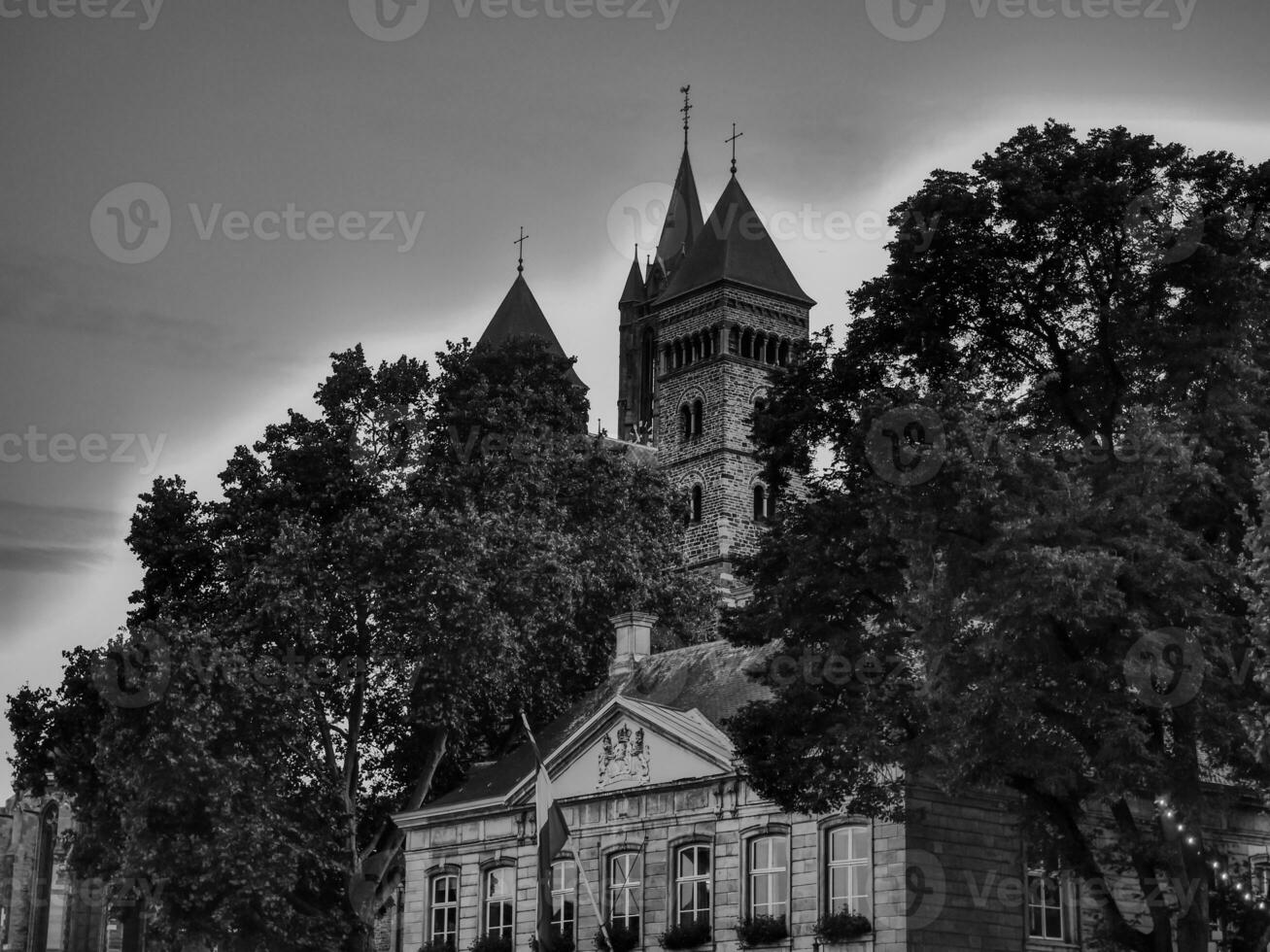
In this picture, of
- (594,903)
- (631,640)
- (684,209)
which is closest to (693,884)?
(594,903)

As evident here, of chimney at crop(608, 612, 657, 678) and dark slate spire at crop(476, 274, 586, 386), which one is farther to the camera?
dark slate spire at crop(476, 274, 586, 386)

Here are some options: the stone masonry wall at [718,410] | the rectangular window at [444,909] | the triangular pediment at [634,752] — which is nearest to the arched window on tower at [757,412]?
the triangular pediment at [634,752]

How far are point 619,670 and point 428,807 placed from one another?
17.8 ft

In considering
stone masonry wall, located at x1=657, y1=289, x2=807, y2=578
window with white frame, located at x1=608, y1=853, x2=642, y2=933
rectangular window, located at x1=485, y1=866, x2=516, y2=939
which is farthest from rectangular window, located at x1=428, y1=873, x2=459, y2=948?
stone masonry wall, located at x1=657, y1=289, x2=807, y2=578

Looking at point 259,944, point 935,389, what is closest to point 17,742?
point 259,944

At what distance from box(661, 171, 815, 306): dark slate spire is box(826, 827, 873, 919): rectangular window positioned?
2525 inches

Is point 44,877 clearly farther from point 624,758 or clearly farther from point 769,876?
point 769,876

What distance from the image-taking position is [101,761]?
45969mm

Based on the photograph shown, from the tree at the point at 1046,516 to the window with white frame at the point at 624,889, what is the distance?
7.28m

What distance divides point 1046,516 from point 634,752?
14.1 meters

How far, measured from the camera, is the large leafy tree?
44906 mm

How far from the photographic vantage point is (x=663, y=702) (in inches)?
1774

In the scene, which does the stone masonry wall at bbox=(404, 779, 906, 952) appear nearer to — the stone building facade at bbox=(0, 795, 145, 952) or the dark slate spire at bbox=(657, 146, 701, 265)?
the stone building facade at bbox=(0, 795, 145, 952)

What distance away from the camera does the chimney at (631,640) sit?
48.8 m
